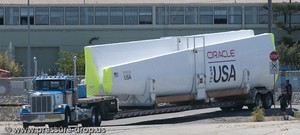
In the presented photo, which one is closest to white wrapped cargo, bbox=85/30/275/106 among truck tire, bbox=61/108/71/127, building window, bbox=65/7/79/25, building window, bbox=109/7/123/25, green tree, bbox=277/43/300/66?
truck tire, bbox=61/108/71/127

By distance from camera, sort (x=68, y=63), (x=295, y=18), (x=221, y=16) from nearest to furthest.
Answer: (x=68, y=63) → (x=221, y=16) → (x=295, y=18)

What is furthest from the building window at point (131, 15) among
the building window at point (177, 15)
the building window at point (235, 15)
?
the building window at point (235, 15)

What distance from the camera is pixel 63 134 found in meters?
24.2

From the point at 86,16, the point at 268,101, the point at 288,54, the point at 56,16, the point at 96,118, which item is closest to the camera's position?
the point at 96,118

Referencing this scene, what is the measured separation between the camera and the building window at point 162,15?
68688 mm

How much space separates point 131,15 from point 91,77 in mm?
37576

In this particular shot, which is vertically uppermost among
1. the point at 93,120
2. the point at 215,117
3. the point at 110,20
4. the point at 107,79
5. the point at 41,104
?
the point at 110,20

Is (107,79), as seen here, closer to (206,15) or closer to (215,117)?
(215,117)

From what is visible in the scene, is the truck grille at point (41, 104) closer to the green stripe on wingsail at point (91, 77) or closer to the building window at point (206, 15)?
the green stripe on wingsail at point (91, 77)

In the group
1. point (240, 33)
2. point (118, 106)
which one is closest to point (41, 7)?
point (240, 33)

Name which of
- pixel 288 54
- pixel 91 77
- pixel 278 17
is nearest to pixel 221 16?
pixel 278 17

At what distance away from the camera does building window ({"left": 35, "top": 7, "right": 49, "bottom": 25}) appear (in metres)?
68.2

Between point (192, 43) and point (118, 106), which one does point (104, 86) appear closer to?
point (118, 106)

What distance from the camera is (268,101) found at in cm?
3897
